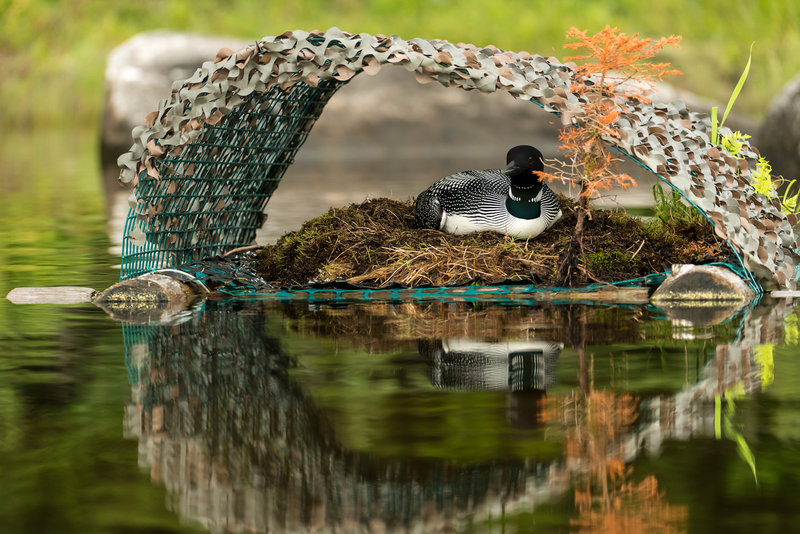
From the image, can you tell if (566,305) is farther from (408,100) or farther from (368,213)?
(408,100)

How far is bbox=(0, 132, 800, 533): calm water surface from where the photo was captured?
366 centimetres

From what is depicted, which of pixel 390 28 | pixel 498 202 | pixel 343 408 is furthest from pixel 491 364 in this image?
pixel 390 28

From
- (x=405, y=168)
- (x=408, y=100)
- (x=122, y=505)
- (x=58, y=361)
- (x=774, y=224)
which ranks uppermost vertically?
(x=408, y=100)

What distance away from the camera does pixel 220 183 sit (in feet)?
28.2

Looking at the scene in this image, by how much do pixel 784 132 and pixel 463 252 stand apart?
1036cm

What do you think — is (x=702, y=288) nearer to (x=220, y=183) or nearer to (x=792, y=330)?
(x=792, y=330)

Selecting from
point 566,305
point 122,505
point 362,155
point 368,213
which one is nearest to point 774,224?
point 566,305

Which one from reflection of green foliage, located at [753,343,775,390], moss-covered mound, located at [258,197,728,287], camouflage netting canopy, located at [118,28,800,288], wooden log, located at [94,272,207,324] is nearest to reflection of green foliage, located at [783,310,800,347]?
reflection of green foliage, located at [753,343,775,390]

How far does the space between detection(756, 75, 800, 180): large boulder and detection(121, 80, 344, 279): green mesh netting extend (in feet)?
30.8

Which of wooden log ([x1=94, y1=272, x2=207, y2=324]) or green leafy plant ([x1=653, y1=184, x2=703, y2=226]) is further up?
green leafy plant ([x1=653, y1=184, x2=703, y2=226])

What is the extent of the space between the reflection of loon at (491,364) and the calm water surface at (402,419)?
0.06 feet

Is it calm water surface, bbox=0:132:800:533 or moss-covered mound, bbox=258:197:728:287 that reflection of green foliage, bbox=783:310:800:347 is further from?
moss-covered mound, bbox=258:197:728:287

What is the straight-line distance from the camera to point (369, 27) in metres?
29.0

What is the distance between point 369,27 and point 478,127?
6973mm
